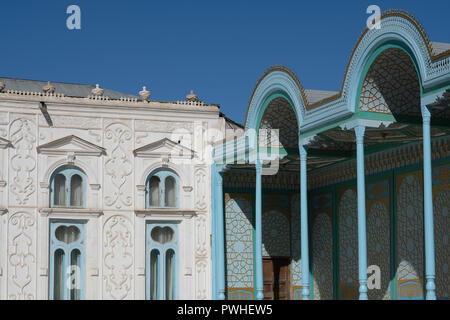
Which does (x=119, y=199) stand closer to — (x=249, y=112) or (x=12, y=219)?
(x=12, y=219)

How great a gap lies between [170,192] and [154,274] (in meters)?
2.25

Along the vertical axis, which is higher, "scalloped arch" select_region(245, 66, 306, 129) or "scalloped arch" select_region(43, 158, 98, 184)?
"scalloped arch" select_region(245, 66, 306, 129)

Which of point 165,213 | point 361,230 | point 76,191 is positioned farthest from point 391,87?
point 76,191

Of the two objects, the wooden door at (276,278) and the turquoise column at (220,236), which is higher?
the turquoise column at (220,236)

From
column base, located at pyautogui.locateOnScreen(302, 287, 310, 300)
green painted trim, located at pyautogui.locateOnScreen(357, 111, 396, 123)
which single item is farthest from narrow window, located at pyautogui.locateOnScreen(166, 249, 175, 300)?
green painted trim, located at pyautogui.locateOnScreen(357, 111, 396, 123)

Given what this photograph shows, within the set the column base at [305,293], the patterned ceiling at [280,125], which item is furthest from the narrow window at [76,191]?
the column base at [305,293]

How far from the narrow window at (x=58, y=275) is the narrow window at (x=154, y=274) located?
7.72ft

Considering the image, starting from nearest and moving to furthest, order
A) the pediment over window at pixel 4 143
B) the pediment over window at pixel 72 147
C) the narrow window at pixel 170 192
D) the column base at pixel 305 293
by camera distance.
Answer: the column base at pixel 305 293 < the pediment over window at pixel 4 143 < the pediment over window at pixel 72 147 < the narrow window at pixel 170 192

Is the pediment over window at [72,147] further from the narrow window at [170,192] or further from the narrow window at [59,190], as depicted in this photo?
the narrow window at [170,192]

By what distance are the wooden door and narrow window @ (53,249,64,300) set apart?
18.8ft

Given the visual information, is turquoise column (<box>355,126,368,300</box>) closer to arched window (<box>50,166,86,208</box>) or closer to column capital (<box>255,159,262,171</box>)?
column capital (<box>255,159,262,171</box>)

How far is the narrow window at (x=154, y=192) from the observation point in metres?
22.9

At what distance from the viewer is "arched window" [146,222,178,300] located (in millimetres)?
22594

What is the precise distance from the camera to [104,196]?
72.9 ft
